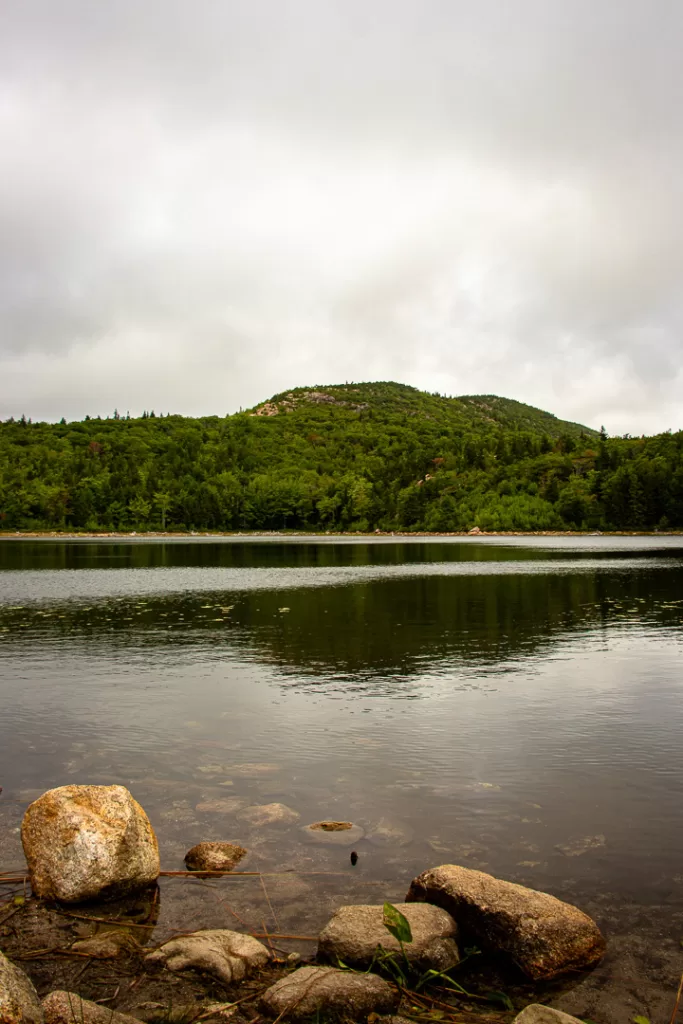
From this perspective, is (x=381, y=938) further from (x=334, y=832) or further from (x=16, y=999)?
(x=16, y=999)

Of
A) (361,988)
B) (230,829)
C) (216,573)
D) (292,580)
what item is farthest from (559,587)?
(361,988)

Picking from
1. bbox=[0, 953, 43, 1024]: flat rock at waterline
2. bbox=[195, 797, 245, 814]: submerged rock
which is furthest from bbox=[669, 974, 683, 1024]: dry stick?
bbox=[195, 797, 245, 814]: submerged rock

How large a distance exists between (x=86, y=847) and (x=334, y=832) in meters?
4.02

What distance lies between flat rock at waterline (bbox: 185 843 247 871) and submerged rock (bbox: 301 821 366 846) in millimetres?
1251

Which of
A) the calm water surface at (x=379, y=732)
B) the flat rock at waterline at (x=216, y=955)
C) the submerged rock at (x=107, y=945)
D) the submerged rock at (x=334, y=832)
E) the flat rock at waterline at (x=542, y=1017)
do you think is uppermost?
the flat rock at waterline at (x=542, y=1017)

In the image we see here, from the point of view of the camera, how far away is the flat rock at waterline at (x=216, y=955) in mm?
7699

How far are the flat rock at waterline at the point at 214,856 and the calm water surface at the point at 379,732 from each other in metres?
0.26

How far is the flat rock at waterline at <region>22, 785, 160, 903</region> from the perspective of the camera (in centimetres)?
964

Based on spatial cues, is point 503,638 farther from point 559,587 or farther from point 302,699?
point 559,587

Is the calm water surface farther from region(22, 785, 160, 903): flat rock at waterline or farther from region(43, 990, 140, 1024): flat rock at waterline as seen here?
region(43, 990, 140, 1024): flat rock at waterline

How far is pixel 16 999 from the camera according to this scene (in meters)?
6.18

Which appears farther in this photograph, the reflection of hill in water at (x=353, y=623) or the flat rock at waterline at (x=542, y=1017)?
the reflection of hill in water at (x=353, y=623)

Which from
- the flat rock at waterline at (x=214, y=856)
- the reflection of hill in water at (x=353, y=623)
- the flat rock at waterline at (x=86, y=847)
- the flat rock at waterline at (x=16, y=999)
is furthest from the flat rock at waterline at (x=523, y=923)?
the reflection of hill in water at (x=353, y=623)

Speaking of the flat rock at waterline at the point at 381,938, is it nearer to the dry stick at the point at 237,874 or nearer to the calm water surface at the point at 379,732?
the calm water surface at the point at 379,732
